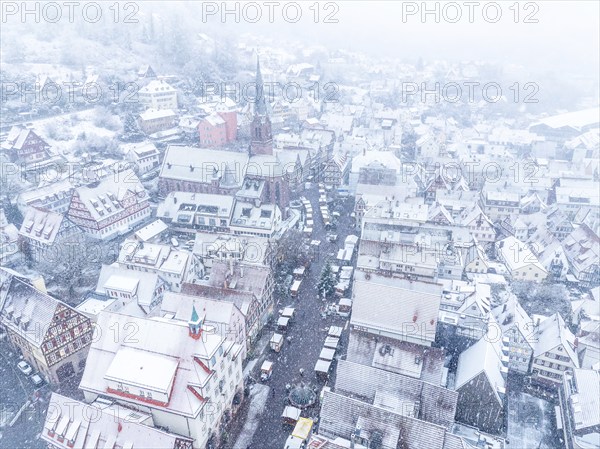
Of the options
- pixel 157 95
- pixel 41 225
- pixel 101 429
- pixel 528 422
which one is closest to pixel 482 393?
pixel 528 422

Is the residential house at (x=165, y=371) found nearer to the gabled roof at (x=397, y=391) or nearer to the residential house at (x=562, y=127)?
the gabled roof at (x=397, y=391)

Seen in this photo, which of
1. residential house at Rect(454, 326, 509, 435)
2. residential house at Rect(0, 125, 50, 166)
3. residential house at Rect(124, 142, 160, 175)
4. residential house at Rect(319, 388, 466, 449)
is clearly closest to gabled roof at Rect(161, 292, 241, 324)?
residential house at Rect(319, 388, 466, 449)

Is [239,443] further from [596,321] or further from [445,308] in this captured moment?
[596,321]

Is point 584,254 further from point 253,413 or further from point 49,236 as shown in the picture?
point 49,236

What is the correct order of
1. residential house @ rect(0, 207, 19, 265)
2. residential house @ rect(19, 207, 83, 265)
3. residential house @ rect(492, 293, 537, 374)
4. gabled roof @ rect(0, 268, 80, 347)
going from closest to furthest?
gabled roof @ rect(0, 268, 80, 347), residential house @ rect(492, 293, 537, 374), residential house @ rect(19, 207, 83, 265), residential house @ rect(0, 207, 19, 265)

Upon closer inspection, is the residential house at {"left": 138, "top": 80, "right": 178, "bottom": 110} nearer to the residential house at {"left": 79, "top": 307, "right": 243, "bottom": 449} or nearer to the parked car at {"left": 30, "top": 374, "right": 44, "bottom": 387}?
the parked car at {"left": 30, "top": 374, "right": 44, "bottom": 387}

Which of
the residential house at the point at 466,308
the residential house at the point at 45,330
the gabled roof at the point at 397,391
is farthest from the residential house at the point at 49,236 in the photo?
the residential house at the point at 466,308
